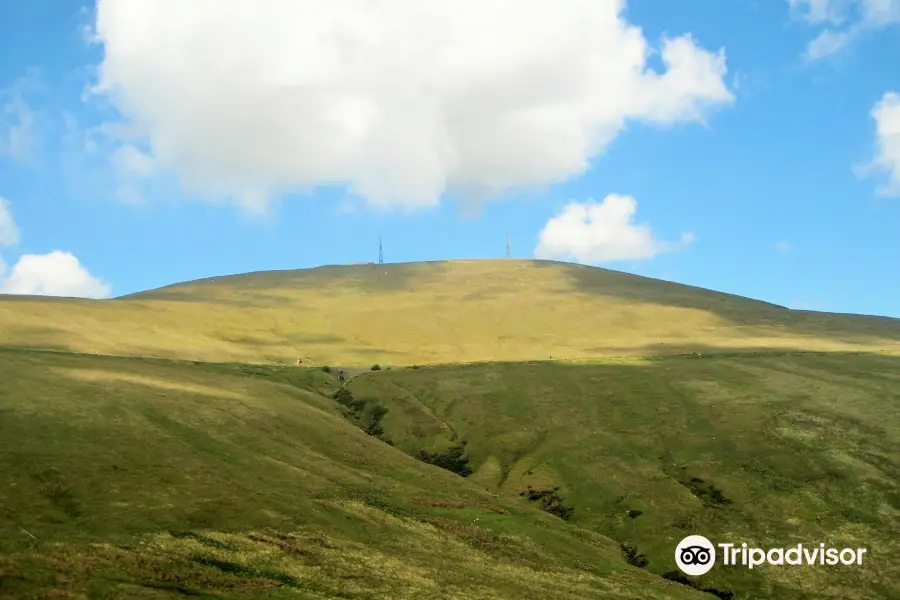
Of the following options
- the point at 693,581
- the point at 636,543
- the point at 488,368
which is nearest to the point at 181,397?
the point at 636,543

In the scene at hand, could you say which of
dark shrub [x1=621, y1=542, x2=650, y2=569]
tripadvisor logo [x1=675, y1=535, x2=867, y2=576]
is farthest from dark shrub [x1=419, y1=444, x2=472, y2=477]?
tripadvisor logo [x1=675, y1=535, x2=867, y2=576]

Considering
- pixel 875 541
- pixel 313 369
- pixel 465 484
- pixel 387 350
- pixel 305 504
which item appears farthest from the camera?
pixel 387 350

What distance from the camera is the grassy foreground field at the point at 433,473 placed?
47.5 m

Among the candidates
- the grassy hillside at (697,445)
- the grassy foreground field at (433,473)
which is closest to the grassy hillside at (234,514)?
the grassy foreground field at (433,473)

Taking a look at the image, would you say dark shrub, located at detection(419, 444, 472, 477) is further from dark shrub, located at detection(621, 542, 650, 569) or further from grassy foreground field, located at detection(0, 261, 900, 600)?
dark shrub, located at detection(621, 542, 650, 569)

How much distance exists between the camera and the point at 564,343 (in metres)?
193

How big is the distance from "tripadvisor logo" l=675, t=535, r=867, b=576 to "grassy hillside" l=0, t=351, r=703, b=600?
21.6 ft

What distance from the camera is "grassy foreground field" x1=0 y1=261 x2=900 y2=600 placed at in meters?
47.5

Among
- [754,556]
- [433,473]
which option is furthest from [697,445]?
[433,473]

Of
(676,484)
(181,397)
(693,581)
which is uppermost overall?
(181,397)

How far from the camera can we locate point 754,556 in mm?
70438

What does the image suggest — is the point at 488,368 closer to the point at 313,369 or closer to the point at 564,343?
the point at 313,369

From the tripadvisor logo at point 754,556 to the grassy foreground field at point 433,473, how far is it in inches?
50.7

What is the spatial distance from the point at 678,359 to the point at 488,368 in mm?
39170
